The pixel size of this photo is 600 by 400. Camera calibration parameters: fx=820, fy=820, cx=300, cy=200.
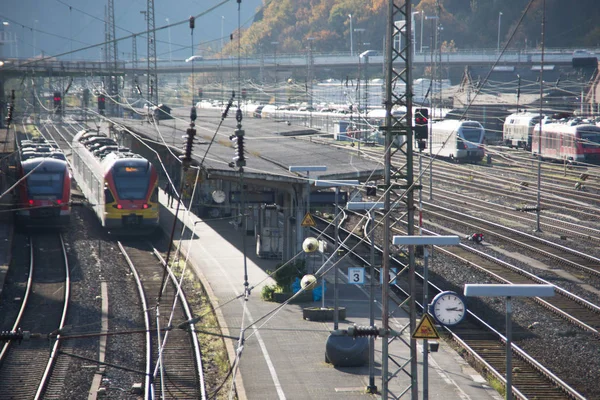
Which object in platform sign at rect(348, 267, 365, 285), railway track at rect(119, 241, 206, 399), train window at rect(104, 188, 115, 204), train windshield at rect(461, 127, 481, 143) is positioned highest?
train windshield at rect(461, 127, 481, 143)

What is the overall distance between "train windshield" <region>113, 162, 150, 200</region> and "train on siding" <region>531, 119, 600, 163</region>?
23806 millimetres

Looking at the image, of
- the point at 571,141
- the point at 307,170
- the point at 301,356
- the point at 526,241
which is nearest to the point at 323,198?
the point at 307,170

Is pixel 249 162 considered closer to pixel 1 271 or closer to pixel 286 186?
pixel 286 186

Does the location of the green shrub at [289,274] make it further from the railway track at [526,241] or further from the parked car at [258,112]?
the parked car at [258,112]

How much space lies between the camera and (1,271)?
23.2 meters

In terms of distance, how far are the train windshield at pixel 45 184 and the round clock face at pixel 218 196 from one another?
576cm

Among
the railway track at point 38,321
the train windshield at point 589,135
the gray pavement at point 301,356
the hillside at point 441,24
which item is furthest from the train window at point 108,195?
the hillside at point 441,24

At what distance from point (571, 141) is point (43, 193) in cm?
2895

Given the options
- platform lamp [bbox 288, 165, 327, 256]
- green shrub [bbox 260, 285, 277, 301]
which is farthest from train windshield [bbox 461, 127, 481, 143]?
green shrub [bbox 260, 285, 277, 301]

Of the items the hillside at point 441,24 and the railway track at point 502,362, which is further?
the hillside at point 441,24

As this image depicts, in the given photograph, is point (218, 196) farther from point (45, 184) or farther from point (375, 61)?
point (375, 61)

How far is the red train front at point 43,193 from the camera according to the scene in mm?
27688

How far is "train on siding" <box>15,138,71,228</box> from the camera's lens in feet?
90.8

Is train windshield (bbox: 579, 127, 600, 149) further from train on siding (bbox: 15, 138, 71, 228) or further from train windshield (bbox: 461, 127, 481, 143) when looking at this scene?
train on siding (bbox: 15, 138, 71, 228)
